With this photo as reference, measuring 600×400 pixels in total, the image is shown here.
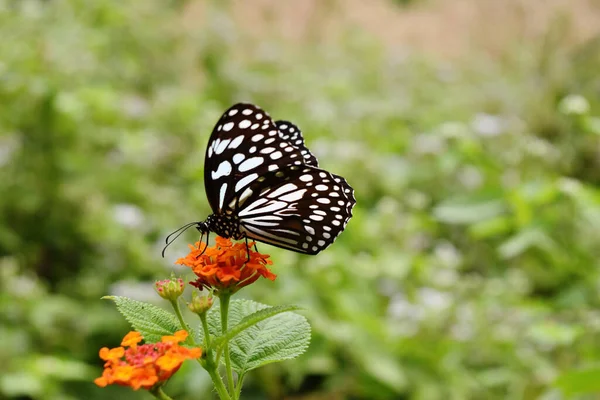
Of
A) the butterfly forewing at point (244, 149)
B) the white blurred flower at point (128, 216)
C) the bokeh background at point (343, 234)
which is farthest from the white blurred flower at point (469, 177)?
the butterfly forewing at point (244, 149)

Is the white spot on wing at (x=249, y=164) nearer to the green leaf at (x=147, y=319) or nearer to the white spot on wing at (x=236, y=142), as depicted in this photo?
→ the white spot on wing at (x=236, y=142)

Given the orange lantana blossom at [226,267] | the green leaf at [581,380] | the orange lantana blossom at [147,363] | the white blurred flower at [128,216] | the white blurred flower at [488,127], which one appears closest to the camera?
the orange lantana blossom at [147,363]

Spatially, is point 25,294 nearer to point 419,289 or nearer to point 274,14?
point 419,289

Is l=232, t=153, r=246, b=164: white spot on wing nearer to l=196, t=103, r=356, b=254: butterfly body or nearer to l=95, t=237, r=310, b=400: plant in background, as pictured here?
l=196, t=103, r=356, b=254: butterfly body

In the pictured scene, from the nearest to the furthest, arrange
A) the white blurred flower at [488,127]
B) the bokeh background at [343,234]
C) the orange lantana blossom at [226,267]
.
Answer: the orange lantana blossom at [226,267] < the bokeh background at [343,234] < the white blurred flower at [488,127]

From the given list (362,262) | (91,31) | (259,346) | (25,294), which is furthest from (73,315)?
(91,31)

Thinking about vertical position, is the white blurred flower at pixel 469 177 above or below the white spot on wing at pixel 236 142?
above

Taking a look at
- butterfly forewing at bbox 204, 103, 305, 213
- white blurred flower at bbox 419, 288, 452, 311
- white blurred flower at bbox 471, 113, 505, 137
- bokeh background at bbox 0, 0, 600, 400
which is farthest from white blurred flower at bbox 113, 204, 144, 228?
white blurred flower at bbox 471, 113, 505, 137
